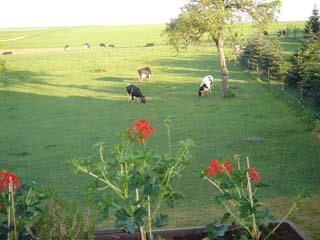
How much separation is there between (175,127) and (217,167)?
12.4 meters

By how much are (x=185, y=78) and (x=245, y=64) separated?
7252 mm

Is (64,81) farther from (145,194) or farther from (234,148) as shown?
(145,194)

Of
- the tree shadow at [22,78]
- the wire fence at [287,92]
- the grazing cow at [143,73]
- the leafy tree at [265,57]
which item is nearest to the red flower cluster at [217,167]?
the wire fence at [287,92]

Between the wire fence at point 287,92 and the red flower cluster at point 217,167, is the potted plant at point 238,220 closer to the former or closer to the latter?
the red flower cluster at point 217,167

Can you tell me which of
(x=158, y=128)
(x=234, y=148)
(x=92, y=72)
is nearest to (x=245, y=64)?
(x=92, y=72)

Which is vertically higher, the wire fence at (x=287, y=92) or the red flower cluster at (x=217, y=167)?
the red flower cluster at (x=217, y=167)

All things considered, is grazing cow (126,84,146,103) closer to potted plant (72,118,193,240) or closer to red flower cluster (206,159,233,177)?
red flower cluster (206,159,233,177)

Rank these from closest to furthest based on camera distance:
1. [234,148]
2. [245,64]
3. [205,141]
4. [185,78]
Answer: [234,148] < [205,141] < [185,78] < [245,64]

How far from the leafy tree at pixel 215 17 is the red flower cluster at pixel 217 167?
18209mm

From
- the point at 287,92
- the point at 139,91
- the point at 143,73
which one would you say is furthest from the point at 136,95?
the point at 143,73

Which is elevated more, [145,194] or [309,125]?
[145,194]

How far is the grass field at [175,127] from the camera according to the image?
10.3m

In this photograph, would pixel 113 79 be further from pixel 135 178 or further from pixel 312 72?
pixel 135 178

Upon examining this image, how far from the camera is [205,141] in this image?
15.2 m
